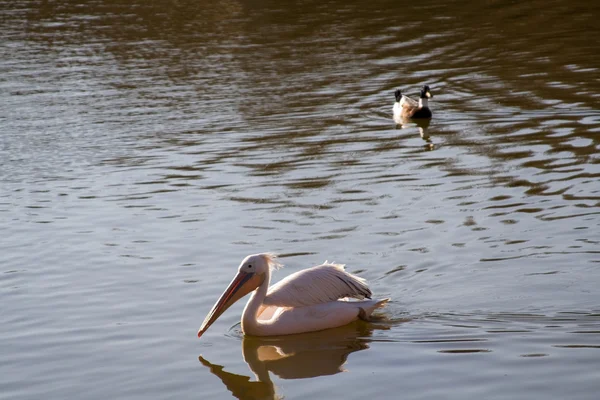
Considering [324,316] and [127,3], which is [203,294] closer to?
[324,316]

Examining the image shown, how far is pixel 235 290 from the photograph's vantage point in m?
6.36

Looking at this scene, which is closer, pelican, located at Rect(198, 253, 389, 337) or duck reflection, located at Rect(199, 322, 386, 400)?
duck reflection, located at Rect(199, 322, 386, 400)

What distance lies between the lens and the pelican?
631 cm

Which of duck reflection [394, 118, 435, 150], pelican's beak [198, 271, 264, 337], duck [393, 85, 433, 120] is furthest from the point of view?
duck [393, 85, 433, 120]

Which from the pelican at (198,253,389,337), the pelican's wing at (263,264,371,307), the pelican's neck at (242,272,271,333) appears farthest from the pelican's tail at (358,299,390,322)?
the pelican's neck at (242,272,271,333)

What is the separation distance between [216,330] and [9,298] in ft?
5.09

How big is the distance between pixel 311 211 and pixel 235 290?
246 cm

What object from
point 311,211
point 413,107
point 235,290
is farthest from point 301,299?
point 413,107

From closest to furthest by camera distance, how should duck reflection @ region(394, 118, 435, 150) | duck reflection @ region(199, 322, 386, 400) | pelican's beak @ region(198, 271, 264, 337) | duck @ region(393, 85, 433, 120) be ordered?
duck reflection @ region(199, 322, 386, 400) → pelican's beak @ region(198, 271, 264, 337) → duck reflection @ region(394, 118, 435, 150) → duck @ region(393, 85, 433, 120)

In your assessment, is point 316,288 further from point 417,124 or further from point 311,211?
point 417,124

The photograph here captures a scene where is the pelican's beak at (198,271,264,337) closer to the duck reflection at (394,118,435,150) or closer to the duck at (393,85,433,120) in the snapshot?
the duck reflection at (394,118,435,150)

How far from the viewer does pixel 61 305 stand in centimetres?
687

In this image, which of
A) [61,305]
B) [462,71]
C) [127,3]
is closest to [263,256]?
[61,305]

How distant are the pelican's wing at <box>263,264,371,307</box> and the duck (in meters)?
5.98
